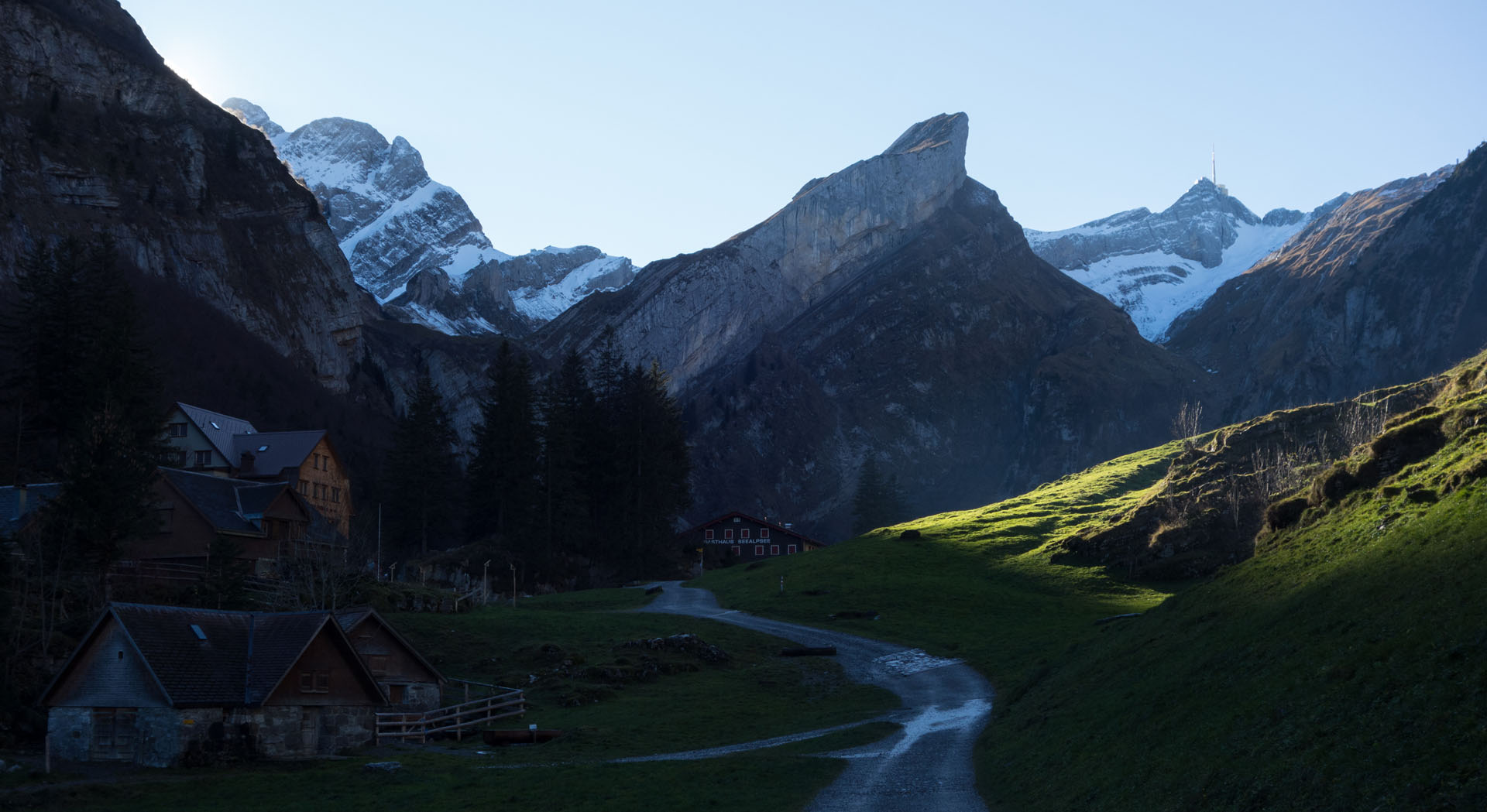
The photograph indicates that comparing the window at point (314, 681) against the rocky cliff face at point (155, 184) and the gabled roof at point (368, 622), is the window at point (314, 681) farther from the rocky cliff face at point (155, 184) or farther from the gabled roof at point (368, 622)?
the rocky cliff face at point (155, 184)

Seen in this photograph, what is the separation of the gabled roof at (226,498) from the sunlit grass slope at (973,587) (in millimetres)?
35401

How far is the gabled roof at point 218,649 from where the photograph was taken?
132ft

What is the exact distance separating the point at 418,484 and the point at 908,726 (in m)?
66.4

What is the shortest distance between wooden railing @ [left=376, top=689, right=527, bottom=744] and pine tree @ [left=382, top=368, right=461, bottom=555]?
168 ft

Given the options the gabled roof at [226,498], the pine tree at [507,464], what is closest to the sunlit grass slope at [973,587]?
the pine tree at [507,464]

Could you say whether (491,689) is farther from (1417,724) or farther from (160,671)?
(1417,724)

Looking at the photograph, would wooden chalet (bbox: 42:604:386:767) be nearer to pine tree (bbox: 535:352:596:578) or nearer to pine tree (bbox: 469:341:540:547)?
pine tree (bbox: 469:341:540:547)

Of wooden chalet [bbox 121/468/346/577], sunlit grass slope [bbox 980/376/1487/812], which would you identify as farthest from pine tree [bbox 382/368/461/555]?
sunlit grass slope [bbox 980/376/1487/812]

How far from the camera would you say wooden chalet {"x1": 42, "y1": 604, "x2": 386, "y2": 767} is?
3978 cm

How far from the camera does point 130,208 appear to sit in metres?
133

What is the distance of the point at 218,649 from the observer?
4297cm

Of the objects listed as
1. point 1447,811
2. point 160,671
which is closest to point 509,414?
point 160,671

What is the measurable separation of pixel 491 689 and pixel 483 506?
52.4 meters

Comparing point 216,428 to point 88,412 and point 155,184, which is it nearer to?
point 88,412
